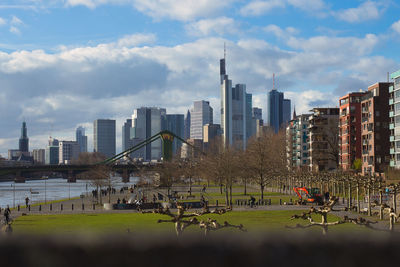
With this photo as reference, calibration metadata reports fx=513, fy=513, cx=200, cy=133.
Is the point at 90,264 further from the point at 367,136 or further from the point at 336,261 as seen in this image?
the point at 367,136

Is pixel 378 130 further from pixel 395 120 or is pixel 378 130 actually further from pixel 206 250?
pixel 206 250

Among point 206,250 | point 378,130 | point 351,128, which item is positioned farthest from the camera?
point 351,128

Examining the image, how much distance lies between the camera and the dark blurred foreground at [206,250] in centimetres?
420

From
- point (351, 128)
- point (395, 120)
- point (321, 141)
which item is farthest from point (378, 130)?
point (321, 141)

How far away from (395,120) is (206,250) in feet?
424

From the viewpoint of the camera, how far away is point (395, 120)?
4904 inches

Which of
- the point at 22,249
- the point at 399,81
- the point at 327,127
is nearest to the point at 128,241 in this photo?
the point at 22,249

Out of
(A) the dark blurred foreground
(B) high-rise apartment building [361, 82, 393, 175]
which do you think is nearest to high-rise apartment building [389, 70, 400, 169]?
(B) high-rise apartment building [361, 82, 393, 175]

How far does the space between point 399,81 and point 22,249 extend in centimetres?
13095

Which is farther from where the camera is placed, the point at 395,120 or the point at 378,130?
the point at 378,130

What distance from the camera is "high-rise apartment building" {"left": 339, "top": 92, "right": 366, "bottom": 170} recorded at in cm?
15712

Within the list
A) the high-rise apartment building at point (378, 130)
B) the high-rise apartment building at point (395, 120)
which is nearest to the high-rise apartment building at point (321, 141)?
the high-rise apartment building at point (378, 130)

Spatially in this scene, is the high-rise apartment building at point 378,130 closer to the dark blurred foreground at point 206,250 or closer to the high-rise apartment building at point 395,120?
the high-rise apartment building at point 395,120

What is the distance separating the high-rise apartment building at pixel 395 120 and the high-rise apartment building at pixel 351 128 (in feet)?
84.0
